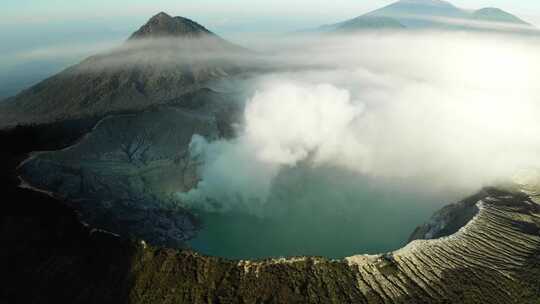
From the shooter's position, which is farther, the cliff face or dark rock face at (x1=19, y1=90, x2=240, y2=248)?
dark rock face at (x1=19, y1=90, x2=240, y2=248)

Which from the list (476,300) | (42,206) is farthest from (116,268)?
(476,300)

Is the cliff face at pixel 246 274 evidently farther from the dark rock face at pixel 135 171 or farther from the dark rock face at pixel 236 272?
the dark rock face at pixel 135 171

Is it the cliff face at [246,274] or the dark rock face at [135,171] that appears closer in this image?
the cliff face at [246,274]

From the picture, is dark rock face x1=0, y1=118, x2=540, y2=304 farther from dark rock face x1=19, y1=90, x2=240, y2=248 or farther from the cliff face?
dark rock face x1=19, y1=90, x2=240, y2=248

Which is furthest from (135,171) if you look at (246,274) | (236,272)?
(246,274)

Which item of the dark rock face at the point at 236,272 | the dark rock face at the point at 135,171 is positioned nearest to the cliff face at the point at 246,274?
the dark rock face at the point at 236,272

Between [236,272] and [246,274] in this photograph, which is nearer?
[246,274]

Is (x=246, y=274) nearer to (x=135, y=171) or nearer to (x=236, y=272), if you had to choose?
(x=236, y=272)

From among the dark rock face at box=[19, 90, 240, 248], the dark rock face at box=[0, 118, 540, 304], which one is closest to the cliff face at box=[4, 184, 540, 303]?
the dark rock face at box=[0, 118, 540, 304]

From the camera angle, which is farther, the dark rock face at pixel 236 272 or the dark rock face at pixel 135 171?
the dark rock face at pixel 135 171
